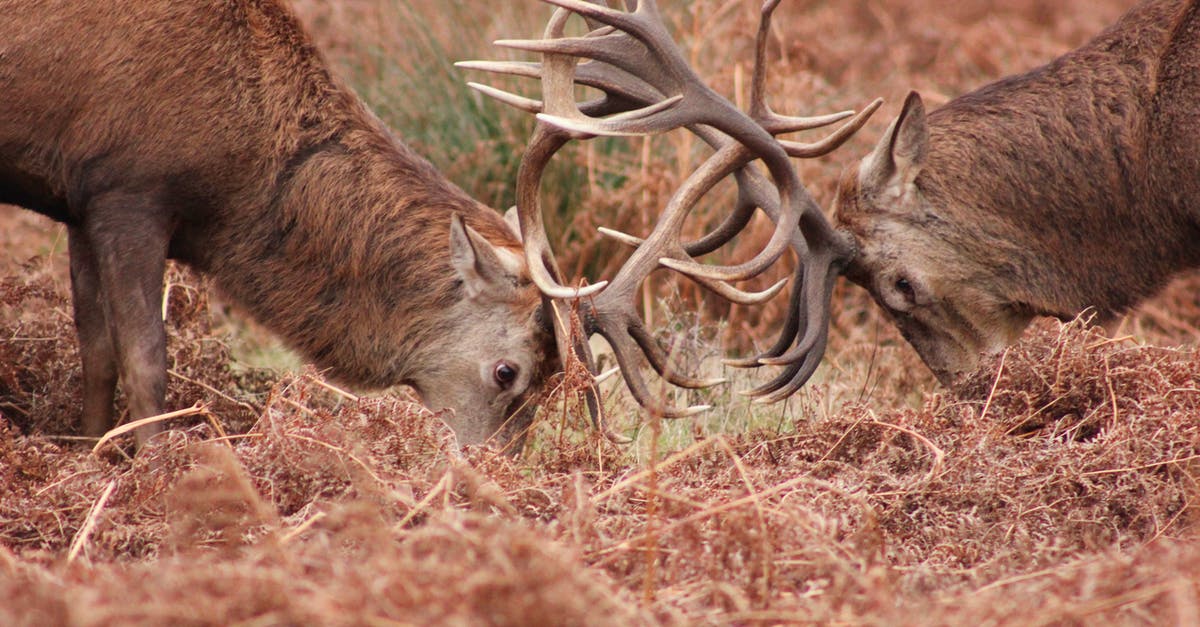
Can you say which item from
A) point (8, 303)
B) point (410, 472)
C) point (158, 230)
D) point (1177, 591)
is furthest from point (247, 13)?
point (1177, 591)

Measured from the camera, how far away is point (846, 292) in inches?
332

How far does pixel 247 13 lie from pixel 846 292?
452 cm

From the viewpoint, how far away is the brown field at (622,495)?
8.63ft

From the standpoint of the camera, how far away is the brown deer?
18.2ft

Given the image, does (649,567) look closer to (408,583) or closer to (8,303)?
(408,583)

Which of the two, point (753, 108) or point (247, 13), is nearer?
point (247, 13)

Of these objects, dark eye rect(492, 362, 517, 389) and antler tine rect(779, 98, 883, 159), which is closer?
antler tine rect(779, 98, 883, 159)

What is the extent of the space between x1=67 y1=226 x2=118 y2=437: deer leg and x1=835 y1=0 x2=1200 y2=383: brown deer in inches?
121

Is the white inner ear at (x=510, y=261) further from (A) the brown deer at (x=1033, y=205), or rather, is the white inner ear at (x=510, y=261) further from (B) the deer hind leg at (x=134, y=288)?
(A) the brown deer at (x=1033, y=205)

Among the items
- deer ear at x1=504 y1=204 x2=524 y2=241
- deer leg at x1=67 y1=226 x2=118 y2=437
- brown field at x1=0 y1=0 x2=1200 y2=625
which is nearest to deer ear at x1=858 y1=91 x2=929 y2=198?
brown field at x1=0 y1=0 x2=1200 y2=625

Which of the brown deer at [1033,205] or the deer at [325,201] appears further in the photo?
the brown deer at [1033,205]

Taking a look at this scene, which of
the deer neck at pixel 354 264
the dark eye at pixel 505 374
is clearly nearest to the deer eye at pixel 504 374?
the dark eye at pixel 505 374

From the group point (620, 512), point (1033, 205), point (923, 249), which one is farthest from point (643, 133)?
point (1033, 205)

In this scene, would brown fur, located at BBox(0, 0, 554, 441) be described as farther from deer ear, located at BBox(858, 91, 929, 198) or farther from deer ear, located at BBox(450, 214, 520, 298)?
deer ear, located at BBox(858, 91, 929, 198)
